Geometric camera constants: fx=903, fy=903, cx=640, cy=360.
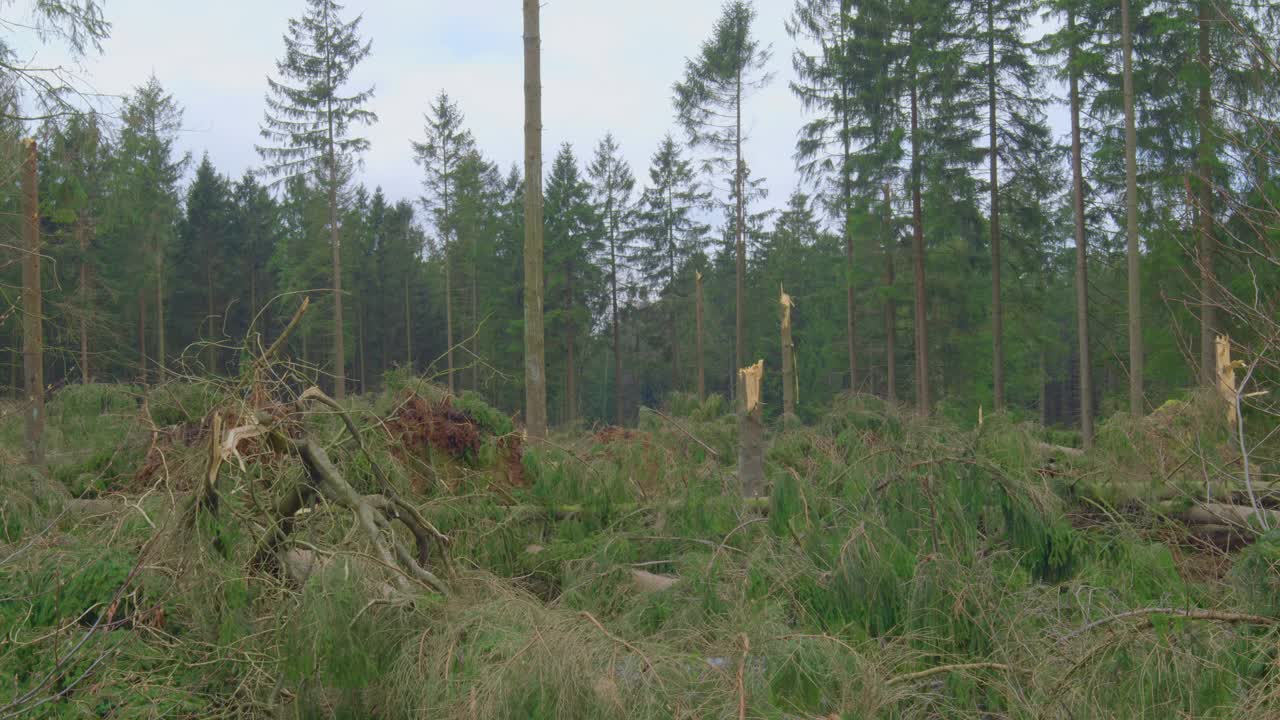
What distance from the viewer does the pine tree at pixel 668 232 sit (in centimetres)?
3469

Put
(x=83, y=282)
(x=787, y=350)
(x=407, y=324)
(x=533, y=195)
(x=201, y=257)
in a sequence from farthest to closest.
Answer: (x=407, y=324)
(x=201, y=257)
(x=83, y=282)
(x=787, y=350)
(x=533, y=195)

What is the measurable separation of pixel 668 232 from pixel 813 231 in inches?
297

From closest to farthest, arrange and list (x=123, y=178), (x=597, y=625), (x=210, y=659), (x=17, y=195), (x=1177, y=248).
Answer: (x=597, y=625) → (x=210, y=659) → (x=123, y=178) → (x=17, y=195) → (x=1177, y=248)

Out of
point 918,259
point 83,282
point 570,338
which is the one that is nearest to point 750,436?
point 918,259

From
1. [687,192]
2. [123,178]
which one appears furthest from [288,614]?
[687,192]

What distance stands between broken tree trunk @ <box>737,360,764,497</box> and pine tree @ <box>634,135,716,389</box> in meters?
27.9

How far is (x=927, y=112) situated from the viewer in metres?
20.8

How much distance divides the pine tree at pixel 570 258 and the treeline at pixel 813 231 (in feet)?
0.40

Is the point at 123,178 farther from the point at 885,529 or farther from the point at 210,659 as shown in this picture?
the point at 885,529

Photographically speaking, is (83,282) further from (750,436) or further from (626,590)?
(626,590)

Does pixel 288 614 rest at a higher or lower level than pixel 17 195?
lower

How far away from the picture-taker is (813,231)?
128 feet

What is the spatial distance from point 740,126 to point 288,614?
22.0 metres

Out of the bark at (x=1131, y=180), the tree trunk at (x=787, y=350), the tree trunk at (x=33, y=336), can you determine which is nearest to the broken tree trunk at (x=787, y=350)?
the tree trunk at (x=787, y=350)
